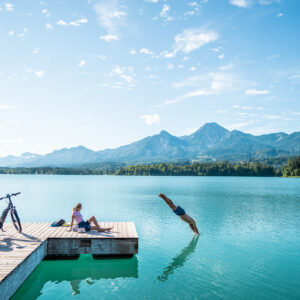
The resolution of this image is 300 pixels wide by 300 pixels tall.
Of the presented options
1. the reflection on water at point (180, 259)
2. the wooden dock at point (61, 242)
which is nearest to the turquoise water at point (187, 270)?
the reflection on water at point (180, 259)

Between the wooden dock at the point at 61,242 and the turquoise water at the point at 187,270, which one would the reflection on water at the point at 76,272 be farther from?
the wooden dock at the point at 61,242

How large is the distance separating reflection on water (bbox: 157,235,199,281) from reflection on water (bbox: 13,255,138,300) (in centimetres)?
144

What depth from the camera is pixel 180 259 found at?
52.4 ft

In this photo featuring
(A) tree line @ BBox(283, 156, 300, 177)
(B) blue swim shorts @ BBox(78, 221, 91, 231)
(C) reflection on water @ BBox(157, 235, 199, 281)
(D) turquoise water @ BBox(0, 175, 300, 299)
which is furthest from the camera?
(A) tree line @ BBox(283, 156, 300, 177)

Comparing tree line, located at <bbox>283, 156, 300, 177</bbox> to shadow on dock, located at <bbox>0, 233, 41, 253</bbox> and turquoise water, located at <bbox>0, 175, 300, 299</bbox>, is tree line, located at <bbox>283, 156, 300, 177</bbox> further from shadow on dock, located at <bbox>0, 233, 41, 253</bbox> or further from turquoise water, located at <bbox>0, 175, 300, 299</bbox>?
shadow on dock, located at <bbox>0, 233, 41, 253</bbox>

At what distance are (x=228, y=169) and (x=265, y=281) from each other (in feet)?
591

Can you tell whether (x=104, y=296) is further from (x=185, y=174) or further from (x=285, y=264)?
(x=185, y=174)

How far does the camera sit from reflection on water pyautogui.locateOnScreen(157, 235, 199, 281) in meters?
13.6

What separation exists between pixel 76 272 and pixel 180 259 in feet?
19.2

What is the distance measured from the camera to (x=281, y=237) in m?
21.4

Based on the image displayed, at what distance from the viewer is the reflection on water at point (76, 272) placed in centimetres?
1223

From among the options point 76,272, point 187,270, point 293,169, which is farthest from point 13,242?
point 293,169

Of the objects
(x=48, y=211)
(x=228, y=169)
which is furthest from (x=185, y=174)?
(x=48, y=211)

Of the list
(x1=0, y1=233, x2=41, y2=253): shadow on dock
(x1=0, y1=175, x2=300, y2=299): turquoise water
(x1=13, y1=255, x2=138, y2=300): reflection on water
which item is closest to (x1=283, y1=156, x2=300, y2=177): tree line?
(x1=0, y1=175, x2=300, y2=299): turquoise water
